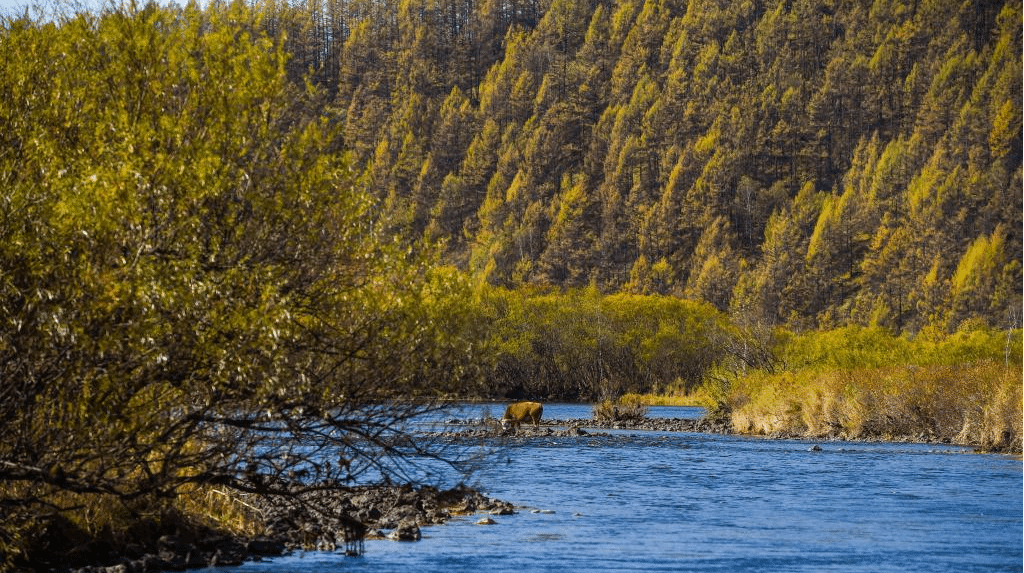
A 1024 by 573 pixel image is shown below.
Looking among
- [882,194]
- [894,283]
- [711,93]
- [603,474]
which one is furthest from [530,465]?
[711,93]

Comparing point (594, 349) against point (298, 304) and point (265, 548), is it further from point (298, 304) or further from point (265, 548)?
point (298, 304)

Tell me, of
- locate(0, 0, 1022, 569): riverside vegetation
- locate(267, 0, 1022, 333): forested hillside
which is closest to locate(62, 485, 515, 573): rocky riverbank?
locate(0, 0, 1022, 569): riverside vegetation

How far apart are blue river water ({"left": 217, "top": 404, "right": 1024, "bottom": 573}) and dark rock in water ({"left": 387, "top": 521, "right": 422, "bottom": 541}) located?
0.63ft

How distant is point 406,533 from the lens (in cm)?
2191

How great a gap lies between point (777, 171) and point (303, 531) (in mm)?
152393

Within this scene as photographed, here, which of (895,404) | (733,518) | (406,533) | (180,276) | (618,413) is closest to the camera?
(180,276)

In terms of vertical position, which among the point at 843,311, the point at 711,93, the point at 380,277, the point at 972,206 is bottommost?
the point at 380,277

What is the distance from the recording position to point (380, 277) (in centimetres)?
1650

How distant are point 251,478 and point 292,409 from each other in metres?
1.54

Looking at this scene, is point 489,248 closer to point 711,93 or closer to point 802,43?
point 711,93

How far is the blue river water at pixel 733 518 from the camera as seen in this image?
790 inches

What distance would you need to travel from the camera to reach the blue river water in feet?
65.8

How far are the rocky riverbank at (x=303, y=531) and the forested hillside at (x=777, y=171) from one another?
93.2 meters

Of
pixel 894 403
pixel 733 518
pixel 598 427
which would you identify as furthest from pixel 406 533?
pixel 598 427
